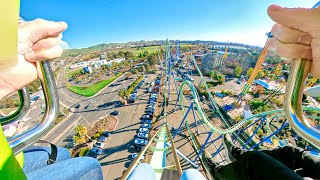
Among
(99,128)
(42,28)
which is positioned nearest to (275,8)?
(42,28)

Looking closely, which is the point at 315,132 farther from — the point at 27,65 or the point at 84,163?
the point at 84,163

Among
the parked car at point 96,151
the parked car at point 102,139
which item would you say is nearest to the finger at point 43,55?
the parked car at point 96,151

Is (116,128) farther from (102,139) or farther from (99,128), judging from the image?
(102,139)

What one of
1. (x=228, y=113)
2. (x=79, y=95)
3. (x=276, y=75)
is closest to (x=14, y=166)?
(x=228, y=113)

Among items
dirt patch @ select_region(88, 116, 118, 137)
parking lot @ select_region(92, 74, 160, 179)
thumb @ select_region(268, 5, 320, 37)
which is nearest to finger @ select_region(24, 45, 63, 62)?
thumb @ select_region(268, 5, 320, 37)

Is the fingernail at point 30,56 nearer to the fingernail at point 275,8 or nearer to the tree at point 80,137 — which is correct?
the fingernail at point 275,8

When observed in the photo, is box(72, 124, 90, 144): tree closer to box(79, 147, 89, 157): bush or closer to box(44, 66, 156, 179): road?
box(79, 147, 89, 157): bush
